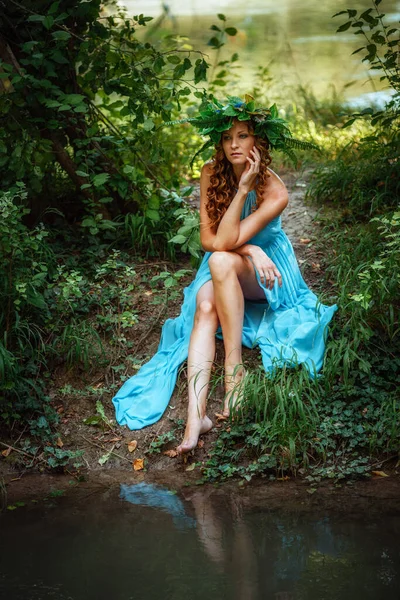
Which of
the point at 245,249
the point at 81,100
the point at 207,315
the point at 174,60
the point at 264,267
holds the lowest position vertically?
the point at 207,315

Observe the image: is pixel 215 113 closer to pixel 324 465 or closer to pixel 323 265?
pixel 323 265

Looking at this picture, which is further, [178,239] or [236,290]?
[178,239]

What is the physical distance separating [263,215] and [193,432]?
1250 mm

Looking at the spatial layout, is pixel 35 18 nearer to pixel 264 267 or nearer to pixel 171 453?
pixel 264 267

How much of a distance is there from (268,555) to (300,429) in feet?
2.70

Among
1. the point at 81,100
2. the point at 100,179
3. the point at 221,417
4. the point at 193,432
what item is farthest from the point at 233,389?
the point at 81,100

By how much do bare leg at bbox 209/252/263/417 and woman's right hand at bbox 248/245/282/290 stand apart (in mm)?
97

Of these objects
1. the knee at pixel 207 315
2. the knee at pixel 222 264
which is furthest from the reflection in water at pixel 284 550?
the knee at pixel 222 264

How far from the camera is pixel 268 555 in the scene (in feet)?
11.0

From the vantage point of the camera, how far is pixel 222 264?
4273 millimetres

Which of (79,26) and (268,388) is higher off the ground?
(79,26)

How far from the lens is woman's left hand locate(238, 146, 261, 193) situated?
4367 millimetres

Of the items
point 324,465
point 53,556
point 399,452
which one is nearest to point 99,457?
point 53,556

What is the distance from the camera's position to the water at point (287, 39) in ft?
31.4
